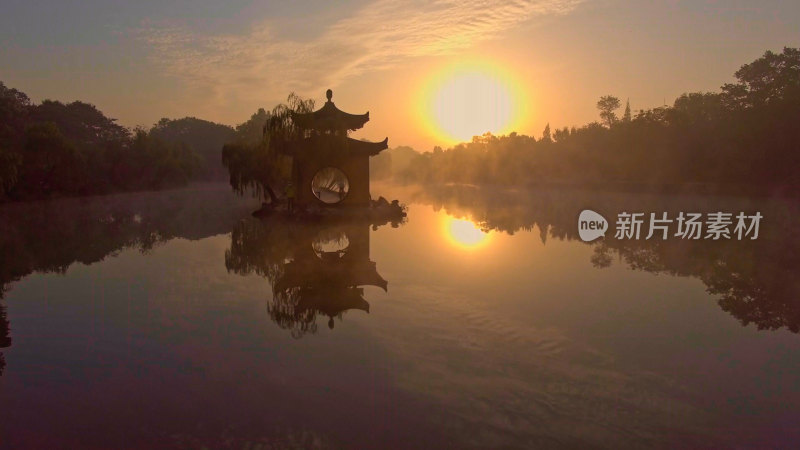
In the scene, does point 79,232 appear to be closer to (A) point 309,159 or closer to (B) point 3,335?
(A) point 309,159

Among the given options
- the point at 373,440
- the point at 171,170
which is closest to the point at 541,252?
the point at 373,440

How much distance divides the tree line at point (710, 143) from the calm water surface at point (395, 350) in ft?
91.3

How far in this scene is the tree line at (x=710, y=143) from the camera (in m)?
34.1

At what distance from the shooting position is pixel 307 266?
1070 centimetres

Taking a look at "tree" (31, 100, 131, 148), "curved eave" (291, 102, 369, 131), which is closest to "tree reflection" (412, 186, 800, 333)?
"curved eave" (291, 102, 369, 131)

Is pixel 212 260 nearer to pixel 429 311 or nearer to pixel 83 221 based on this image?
pixel 429 311

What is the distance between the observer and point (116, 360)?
553cm

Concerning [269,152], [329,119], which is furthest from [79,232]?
[329,119]

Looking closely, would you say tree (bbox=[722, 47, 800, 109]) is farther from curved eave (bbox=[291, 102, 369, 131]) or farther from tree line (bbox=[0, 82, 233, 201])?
tree line (bbox=[0, 82, 233, 201])

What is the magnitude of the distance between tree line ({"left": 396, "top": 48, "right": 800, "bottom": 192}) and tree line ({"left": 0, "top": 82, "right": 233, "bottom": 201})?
4194 cm

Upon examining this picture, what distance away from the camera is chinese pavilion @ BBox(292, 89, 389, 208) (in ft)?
66.8

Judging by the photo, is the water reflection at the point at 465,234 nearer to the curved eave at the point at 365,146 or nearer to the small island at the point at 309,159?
the small island at the point at 309,159

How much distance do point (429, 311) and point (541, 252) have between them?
21.5ft

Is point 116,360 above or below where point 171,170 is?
below
